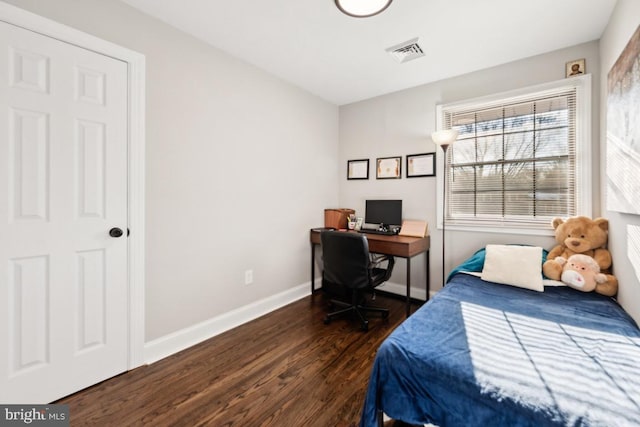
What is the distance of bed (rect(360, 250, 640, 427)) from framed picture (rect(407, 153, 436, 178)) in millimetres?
1736

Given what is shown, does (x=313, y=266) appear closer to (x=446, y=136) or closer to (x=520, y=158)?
(x=446, y=136)

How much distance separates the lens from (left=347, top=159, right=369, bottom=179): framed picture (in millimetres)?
3630

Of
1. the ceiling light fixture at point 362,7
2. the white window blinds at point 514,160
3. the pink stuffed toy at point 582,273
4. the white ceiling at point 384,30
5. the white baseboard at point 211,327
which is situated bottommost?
the white baseboard at point 211,327

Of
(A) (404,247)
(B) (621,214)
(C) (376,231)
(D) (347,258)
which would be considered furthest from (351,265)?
(B) (621,214)

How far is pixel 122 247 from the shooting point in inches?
73.4

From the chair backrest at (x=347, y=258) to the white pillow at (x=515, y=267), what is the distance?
1027mm

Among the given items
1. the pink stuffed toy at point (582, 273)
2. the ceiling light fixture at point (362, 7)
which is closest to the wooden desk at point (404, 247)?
the pink stuffed toy at point (582, 273)

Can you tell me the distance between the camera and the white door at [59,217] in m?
1.47

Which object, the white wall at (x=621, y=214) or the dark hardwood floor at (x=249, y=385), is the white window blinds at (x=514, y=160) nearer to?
the white wall at (x=621, y=214)

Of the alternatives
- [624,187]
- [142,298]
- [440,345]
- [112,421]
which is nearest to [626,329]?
[624,187]

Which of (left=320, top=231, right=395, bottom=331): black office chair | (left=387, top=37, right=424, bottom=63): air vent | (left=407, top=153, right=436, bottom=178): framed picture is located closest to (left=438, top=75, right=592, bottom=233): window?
(left=407, top=153, right=436, bottom=178): framed picture

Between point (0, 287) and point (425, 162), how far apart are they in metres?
3.49

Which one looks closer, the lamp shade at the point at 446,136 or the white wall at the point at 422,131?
the white wall at the point at 422,131

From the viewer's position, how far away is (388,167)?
11.2ft
